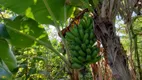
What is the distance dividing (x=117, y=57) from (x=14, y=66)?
896 millimetres

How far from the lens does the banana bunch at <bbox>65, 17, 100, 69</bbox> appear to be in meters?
1.42

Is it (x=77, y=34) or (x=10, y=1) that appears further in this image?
(x=10, y=1)

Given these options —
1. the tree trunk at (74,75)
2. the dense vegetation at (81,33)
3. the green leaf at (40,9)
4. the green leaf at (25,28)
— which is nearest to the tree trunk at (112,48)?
the dense vegetation at (81,33)

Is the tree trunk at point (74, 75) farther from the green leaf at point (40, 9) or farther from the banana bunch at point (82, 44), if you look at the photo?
the green leaf at point (40, 9)

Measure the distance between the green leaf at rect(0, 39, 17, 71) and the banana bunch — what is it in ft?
1.74

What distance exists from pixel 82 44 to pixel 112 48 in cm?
18

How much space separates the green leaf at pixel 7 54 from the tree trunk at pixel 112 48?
0.71 m

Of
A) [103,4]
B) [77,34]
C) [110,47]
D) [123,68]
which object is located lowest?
[123,68]

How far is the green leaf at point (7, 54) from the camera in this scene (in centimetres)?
176

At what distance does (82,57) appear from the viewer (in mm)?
1428

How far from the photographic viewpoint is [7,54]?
6.01 feet

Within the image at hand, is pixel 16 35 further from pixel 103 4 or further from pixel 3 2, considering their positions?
pixel 103 4

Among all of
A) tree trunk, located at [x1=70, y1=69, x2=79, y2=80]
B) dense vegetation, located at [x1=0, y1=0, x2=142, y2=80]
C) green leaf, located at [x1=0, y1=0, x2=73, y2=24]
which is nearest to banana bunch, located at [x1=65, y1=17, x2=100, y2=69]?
dense vegetation, located at [x1=0, y1=0, x2=142, y2=80]

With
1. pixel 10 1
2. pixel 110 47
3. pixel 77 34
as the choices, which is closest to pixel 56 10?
pixel 10 1
